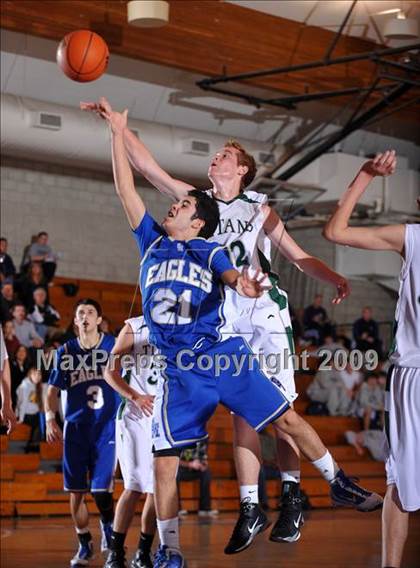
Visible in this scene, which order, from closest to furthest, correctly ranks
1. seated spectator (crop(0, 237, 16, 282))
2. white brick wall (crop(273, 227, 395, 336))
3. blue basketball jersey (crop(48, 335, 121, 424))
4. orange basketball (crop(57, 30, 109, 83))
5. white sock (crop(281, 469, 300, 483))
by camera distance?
white sock (crop(281, 469, 300, 483)), orange basketball (crop(57, 30, 109, 83)), blue basketball jersey (crop(48, 335, 121, 424)), seated spectator (crop(0, 237, 16, 282)), white brick wall (crop(273, 227, 395, 336))

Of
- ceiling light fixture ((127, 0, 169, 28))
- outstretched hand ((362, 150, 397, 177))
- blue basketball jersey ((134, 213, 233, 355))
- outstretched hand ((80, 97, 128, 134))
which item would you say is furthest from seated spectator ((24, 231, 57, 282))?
outstretched hand ((362, 150, 397, 177))

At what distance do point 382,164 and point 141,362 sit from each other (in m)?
3.25

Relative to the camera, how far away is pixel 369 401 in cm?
1611

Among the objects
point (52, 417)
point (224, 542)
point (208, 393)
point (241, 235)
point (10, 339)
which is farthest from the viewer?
point (10, 339)

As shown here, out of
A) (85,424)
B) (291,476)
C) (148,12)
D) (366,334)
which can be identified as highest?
(148,12)

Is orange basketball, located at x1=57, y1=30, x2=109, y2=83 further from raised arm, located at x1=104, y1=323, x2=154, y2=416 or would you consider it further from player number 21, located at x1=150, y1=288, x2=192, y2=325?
player number 21, located at x1=150, y1=288, x2=192, y2=325

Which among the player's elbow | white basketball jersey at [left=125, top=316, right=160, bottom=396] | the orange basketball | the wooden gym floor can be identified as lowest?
the wooden gym floor

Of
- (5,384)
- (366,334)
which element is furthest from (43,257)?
(5,384)

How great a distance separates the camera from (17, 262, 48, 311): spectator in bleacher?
48.8 feet

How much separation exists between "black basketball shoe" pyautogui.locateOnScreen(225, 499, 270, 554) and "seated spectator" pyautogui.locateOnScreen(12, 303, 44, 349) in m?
8.09

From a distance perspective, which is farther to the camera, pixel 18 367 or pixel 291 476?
pixel 18 367

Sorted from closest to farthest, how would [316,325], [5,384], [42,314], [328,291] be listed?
[5,384] → [42,314] → [316,325] → [328,291]

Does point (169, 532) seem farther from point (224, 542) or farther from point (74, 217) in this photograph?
point (74, 217)

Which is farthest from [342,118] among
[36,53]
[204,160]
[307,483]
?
[307,483]
